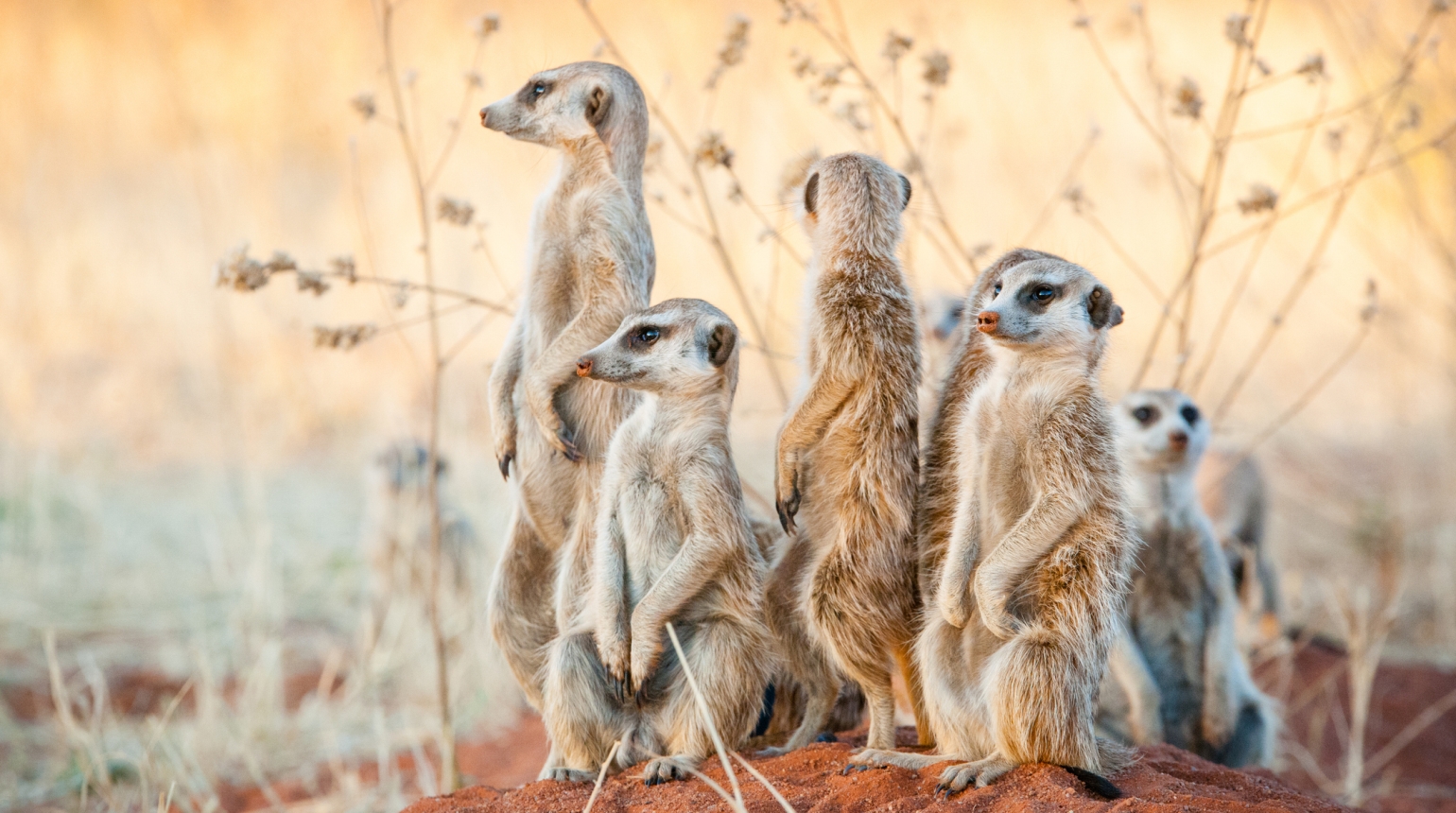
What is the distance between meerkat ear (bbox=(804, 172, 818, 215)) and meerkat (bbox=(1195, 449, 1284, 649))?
334 cm

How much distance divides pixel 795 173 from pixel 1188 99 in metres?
1.13

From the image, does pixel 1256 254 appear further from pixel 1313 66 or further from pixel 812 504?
pixel 812 504

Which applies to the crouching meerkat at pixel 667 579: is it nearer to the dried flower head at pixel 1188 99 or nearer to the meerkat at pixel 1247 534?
the dried flower head at pixel 1188 99

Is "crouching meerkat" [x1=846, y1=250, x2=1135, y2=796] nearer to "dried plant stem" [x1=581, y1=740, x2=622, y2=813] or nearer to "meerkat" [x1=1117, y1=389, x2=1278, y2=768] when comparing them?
"dried plant stem" [x1=581, y1=740, x2=622, y2=813]

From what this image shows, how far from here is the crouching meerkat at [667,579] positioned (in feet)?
8.98

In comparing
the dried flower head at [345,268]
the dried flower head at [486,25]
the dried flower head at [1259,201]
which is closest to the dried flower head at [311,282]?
the dried flower head at [345,268]

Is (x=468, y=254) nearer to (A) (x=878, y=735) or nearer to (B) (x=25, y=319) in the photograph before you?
(B) (x=25, y=319)

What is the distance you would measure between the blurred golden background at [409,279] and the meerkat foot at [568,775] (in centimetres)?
203

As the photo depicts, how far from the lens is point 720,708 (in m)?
2.75

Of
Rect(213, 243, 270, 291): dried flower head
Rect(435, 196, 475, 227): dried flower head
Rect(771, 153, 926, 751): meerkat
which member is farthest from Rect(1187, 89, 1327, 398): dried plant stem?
Rect(213, 243, 270, 291): dried flower head

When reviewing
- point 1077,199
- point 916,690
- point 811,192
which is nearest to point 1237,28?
point 1077,199

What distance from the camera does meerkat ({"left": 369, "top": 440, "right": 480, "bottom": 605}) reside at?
5895 millimetres

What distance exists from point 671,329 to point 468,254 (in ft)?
17.9

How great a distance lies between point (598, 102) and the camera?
3188 mm
